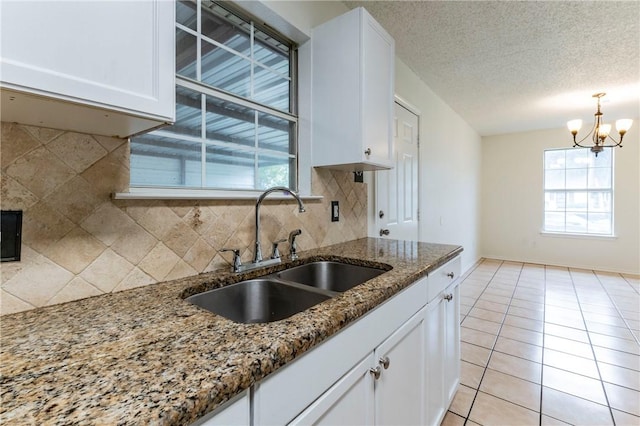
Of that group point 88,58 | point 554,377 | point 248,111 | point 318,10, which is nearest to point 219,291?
point 88,58

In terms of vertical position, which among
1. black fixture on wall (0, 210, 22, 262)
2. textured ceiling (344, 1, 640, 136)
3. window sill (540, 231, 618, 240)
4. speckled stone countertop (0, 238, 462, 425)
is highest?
textured ceiling (344, 1, 640, 136)

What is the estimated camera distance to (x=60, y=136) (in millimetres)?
860

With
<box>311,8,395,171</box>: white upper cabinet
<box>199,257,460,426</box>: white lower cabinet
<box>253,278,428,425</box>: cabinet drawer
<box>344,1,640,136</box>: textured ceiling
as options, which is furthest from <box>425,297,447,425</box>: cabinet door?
<box>344,1,640,136</box>: textured ceiling

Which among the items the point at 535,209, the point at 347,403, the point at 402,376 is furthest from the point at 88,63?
the point at 535,209

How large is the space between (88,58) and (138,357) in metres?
0.65

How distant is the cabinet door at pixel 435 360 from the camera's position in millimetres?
1368

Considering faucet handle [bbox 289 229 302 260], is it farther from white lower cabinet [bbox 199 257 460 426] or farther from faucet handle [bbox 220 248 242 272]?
white lower cabinet [bbox 199 257 460 426]

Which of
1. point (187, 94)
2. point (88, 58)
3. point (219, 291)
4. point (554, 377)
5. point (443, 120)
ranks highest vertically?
point (443, 120)

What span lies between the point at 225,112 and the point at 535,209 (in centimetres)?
593

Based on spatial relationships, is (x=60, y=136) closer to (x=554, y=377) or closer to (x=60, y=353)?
(x=60, y=353)

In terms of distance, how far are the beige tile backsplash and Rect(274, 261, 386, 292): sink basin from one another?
414mm

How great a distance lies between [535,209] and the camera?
5379 mm

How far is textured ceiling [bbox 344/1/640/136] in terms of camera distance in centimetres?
201

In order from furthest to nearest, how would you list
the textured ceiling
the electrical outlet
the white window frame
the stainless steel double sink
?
the white window frame < the textured ceiling < the electrical outlet < the stainless steel double sink
